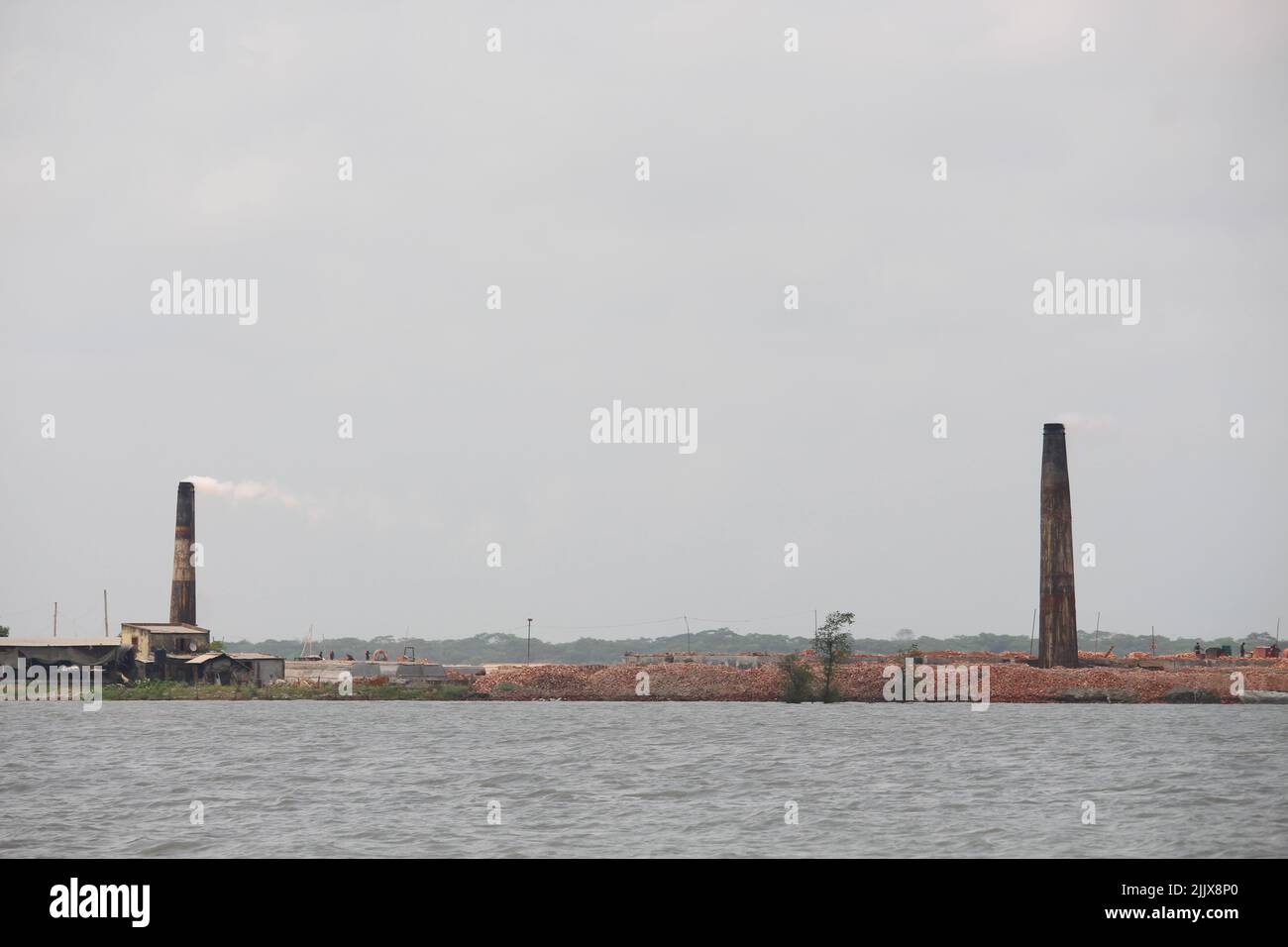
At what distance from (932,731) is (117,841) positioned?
47.5m

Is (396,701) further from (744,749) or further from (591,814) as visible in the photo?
(591,814)

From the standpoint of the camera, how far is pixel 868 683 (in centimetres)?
11094

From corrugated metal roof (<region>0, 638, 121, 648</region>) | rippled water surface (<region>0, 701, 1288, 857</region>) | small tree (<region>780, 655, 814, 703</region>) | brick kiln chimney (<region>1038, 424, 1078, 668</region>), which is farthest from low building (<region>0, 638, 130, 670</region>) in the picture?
brick kiln chimney (<region>1038, 424, 1078, 668</region>)

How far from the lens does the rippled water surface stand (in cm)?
3180

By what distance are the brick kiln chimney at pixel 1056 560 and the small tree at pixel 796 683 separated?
2073 cm

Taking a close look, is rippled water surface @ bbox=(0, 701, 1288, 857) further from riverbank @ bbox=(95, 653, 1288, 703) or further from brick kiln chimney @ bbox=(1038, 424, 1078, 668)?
brick kiln chimney @ bbox=(1038, 424, 1078, 668)

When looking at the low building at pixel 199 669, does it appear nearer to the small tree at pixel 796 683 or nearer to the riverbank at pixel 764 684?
the riverbank at pixel 764 684

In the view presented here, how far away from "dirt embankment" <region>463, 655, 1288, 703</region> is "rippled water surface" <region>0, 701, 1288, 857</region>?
32.3 meters

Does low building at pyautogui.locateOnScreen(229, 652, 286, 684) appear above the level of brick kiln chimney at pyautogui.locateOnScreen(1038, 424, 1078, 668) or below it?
below

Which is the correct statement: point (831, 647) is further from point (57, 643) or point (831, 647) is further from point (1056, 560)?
point (57, 643)
